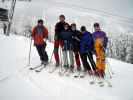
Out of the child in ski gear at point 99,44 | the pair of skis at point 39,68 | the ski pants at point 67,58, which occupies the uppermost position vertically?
the child in ski gear at point 99,44

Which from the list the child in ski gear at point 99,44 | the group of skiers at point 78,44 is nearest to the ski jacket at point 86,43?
the group of skiers at point 78,44

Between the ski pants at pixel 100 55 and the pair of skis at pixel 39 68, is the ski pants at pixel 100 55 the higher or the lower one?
the higher one

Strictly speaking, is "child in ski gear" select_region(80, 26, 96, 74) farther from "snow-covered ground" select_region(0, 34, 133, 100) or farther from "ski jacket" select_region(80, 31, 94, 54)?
"snow-covered ground" select_region(0, 34, 133, 100)

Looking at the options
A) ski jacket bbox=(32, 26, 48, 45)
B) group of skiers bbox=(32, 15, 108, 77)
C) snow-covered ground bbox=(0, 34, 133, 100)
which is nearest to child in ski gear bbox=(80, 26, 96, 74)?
group of skiers bbox=(32, 15, 108, 77)

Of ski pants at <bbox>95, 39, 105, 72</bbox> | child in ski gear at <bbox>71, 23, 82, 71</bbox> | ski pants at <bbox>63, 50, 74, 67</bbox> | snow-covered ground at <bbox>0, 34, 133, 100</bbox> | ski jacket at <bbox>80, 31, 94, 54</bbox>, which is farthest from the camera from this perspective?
ski pants at <bbox>63, 50, 74, 67</bbox>

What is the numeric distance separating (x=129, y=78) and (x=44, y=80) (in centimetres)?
405

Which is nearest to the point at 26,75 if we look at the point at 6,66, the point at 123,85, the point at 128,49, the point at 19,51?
the point at 6,66

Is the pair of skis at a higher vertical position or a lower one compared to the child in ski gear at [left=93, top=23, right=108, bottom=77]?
lower

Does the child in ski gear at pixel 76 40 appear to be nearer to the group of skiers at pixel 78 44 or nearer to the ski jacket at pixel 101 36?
the group of skiers at pixel 78 44

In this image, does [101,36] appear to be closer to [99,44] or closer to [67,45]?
[99,44]

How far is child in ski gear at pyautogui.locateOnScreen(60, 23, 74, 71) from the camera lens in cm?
980

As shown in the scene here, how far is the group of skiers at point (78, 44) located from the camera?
367 inches

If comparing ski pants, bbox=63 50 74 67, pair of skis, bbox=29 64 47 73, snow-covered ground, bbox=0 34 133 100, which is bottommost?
snow-covered ground, bbox=0 34 133 100

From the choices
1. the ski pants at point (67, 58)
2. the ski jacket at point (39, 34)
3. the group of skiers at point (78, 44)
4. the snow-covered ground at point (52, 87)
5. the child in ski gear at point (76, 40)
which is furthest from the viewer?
the ski jacket at point (39, 34)
